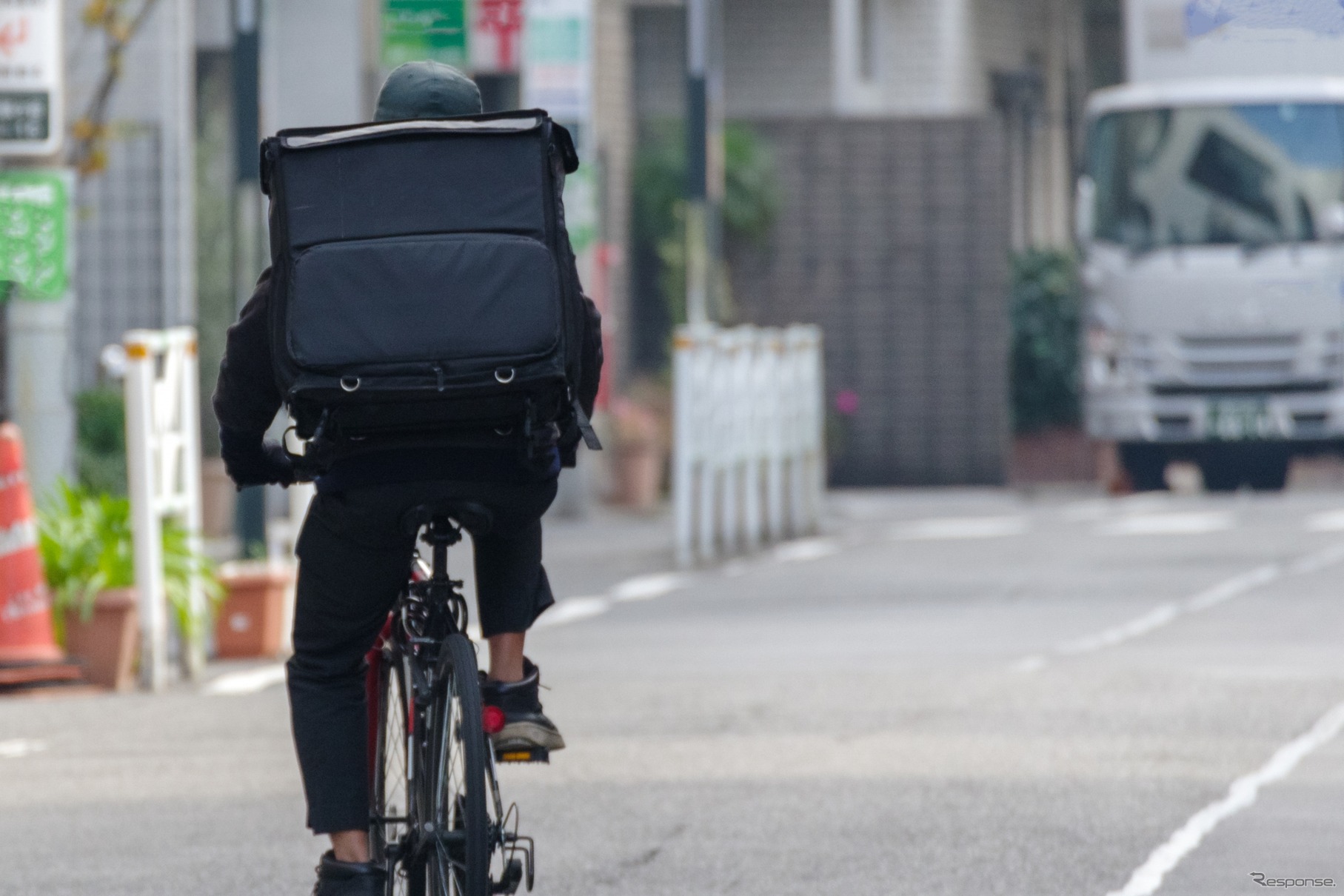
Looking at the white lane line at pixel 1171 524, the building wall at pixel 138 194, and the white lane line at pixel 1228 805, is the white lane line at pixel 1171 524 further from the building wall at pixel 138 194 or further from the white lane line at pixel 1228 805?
the white lane line at pixel 1228 805

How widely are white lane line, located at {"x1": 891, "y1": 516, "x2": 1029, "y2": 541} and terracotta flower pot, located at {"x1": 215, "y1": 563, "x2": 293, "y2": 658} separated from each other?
7.47 metres

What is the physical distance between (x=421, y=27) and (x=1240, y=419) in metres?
7.09

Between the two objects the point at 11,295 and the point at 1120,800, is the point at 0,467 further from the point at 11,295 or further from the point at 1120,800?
the point at 1120,800

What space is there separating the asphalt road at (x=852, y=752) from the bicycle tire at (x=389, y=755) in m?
1.33

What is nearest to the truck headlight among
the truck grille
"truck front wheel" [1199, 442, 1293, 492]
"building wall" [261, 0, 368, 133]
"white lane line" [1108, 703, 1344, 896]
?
the truck grille

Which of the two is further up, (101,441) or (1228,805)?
(101,441)

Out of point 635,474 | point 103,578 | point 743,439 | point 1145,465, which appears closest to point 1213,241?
point 1145,465

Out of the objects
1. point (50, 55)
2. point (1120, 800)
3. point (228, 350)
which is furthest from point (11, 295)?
point (228, 350)

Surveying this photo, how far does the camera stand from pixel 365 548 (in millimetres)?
5469

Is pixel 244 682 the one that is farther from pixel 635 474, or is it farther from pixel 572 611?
pixel 635 474

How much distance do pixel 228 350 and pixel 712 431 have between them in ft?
41.3

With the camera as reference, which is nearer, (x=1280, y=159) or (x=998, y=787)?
(x=998, y=787)

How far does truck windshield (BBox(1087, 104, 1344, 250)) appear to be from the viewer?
20156 mm

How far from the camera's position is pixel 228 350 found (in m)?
5.45
